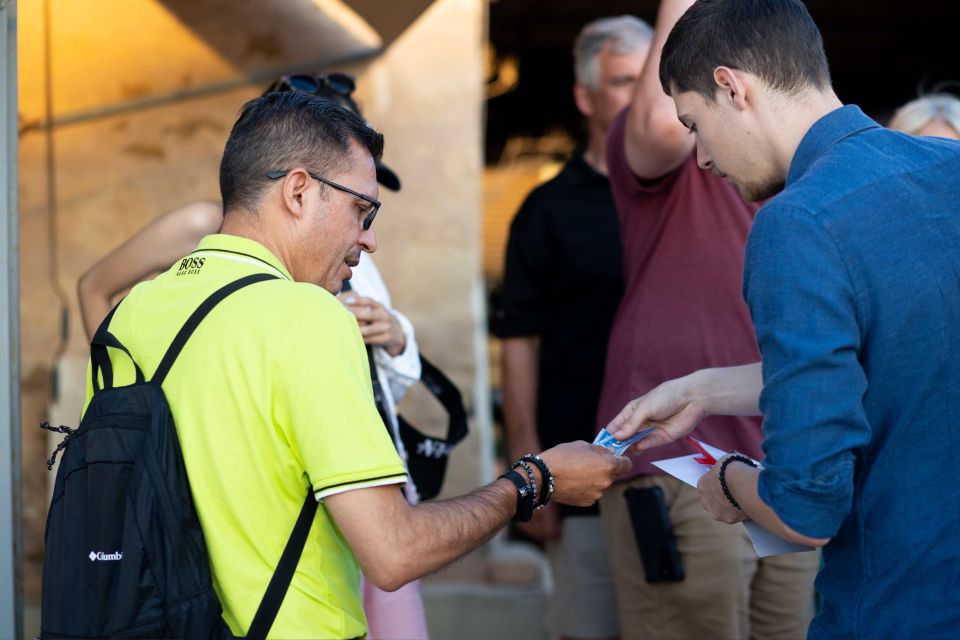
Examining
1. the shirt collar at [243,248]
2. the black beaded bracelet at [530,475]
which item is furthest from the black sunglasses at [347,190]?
the black beaded bracelet at [530,475]

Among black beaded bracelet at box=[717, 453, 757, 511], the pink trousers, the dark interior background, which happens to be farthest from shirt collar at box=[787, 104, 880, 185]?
the dark interior background

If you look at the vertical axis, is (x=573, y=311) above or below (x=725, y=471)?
above

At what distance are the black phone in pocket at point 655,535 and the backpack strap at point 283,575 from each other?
48.4 inches

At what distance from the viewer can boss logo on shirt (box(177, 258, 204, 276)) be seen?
73.8 inches

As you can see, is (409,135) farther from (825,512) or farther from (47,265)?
(825,512)

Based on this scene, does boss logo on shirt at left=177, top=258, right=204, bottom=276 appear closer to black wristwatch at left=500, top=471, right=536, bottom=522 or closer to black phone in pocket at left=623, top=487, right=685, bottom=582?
black wristwatch at left=500, top=471, right=536, bottom=522

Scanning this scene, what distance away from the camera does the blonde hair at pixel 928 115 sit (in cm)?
354

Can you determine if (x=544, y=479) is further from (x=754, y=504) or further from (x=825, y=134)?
(x=825, y=134)

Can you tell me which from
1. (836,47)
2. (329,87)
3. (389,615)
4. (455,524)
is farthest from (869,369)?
(836,47)

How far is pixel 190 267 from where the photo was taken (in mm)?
1890

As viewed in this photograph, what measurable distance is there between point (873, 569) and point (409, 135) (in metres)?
2.99

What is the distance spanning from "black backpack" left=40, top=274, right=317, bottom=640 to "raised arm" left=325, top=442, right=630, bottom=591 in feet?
0.50

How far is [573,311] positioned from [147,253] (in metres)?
1.49

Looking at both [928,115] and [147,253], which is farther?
[928,115]
